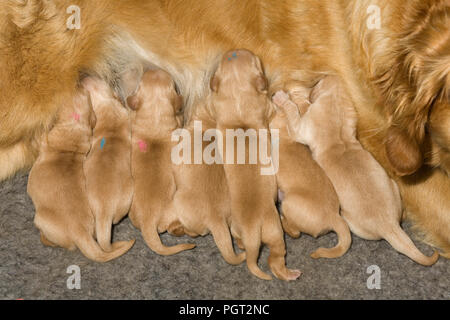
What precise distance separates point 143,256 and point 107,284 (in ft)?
0.51

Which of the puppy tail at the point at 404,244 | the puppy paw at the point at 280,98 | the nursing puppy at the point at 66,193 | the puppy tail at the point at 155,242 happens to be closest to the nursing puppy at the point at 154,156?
the puppy tail at the point at 155,242

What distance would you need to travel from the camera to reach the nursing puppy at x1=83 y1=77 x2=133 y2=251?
2.05m

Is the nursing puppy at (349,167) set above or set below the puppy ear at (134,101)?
below

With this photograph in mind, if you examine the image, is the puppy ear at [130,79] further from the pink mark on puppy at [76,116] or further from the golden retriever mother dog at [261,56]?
the pink mark on puppy at [76,116]

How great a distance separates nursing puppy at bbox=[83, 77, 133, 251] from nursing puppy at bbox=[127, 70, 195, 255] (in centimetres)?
3

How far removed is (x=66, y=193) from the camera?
2035 mm

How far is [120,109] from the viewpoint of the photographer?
222 cm

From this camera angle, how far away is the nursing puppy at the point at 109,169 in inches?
80.6

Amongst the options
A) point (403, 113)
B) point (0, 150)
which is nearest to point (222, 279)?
point (403, 113)

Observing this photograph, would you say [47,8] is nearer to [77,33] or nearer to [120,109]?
[77,33]

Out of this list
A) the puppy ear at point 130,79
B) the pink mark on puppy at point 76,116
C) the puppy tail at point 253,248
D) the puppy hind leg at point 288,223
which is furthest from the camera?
the puppy ear at point 130,79

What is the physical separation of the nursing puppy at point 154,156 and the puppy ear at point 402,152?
0.71 meters

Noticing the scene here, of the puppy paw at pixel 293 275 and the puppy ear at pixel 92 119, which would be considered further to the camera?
the puppy ear at pixel 92 119

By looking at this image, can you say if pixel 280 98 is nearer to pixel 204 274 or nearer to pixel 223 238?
pixel 223 238
